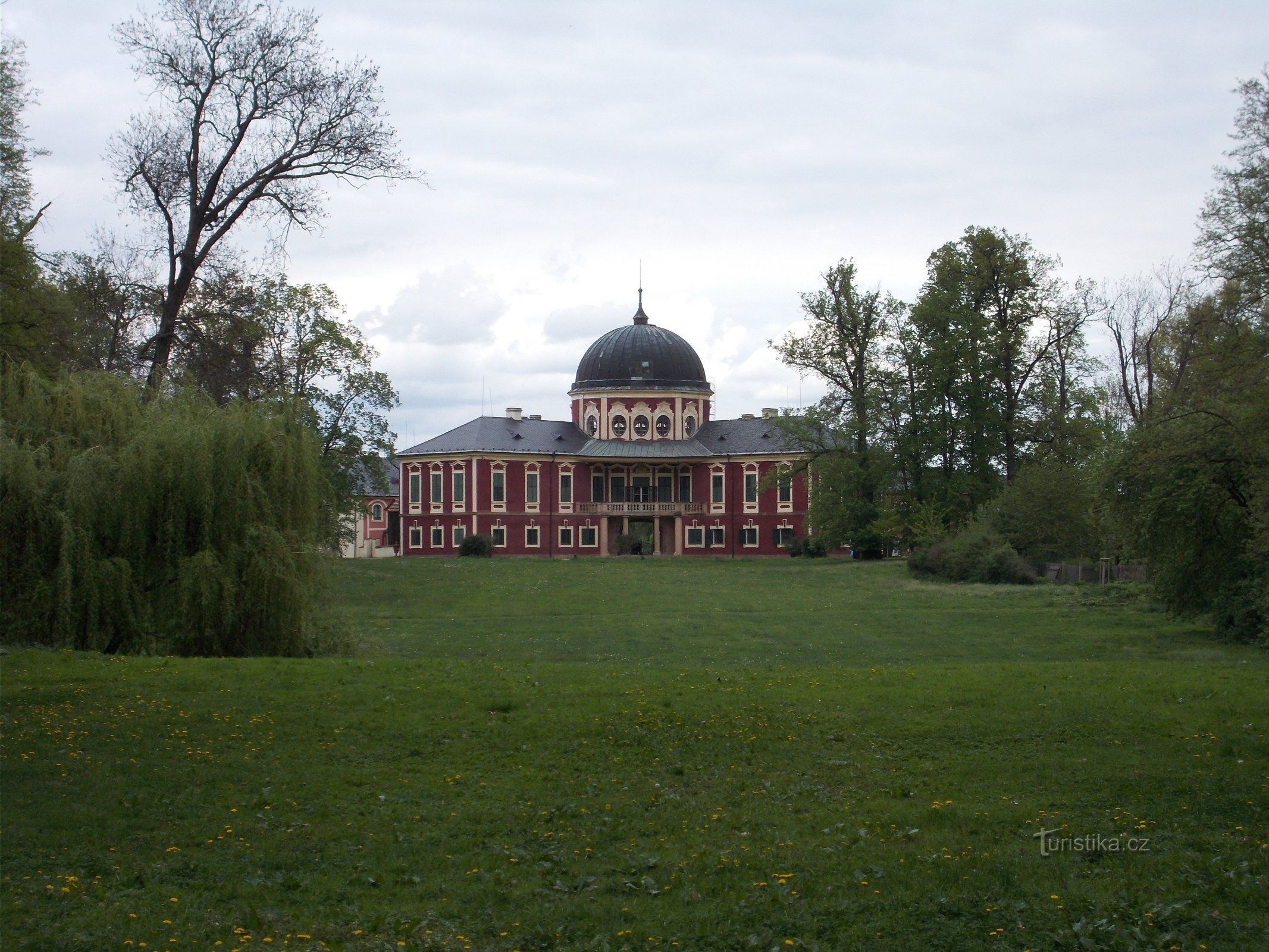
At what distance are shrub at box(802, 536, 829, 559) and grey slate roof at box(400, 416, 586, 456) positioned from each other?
17.2m

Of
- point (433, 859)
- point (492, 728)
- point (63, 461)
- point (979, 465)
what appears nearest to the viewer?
point (433, 859)

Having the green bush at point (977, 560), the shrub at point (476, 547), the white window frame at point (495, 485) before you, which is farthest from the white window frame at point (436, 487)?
the green bush at point (977, 560)

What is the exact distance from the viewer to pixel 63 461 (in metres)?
18.7

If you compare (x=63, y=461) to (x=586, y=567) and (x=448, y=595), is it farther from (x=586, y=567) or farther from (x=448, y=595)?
(x=586, y=567)

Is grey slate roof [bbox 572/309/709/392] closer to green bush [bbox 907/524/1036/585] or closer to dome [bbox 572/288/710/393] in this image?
dome [bbox 572/288/710/393]

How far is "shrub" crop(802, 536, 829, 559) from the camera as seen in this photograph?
211ft

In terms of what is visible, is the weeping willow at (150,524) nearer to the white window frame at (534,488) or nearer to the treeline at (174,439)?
the treeline at (174,439)

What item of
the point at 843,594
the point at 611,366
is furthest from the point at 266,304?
the point at 611,366

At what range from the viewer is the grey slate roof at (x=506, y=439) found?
75938 millimetres

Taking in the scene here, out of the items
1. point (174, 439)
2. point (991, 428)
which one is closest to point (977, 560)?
point (991, 428)

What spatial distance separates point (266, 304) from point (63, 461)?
22.9 meters

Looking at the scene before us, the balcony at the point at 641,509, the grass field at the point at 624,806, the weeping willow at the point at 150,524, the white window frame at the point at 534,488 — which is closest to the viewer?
the grass field at the point at 624,806

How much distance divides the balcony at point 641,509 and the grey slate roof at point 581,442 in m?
3.05

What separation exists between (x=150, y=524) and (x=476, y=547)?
173ft
